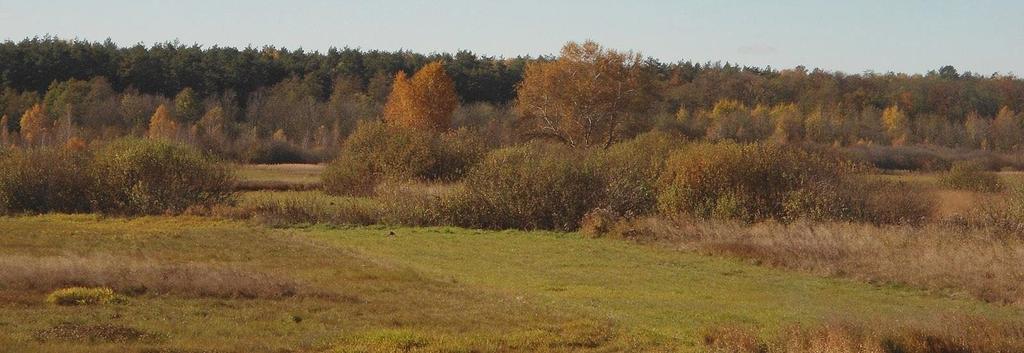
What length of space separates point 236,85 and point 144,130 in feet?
78.0

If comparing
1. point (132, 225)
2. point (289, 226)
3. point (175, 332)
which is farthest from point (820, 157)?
point (175, 332)

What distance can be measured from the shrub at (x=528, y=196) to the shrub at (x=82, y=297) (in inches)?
1066

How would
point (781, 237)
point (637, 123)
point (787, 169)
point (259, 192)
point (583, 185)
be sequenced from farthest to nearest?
point (637, 123)
point (259, 192)
point (583, 185)
point (787, 169)
point (781, 237)

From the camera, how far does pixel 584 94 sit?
73.9 m

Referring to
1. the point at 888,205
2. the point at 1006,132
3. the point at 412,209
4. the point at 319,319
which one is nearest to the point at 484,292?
the point at 319,319

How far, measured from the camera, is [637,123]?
75.2 metres

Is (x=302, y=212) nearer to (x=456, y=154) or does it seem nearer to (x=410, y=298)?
(x=456, y=154)

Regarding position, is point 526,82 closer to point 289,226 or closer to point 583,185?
point 583,185

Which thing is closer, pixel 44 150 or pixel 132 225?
pixel 132 225

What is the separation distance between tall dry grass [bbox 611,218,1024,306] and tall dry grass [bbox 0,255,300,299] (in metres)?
15.5

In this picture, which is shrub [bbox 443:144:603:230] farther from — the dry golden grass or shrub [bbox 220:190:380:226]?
the dry golden grass

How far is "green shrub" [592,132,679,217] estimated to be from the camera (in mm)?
47219

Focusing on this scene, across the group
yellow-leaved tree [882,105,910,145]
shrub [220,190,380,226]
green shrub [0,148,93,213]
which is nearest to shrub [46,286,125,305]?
shrub [220,190,380,226]

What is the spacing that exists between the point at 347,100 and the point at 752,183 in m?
85.9
